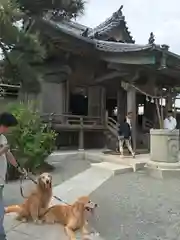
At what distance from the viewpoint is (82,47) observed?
37.4 ft

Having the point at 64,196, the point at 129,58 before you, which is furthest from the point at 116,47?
the point at 64,196

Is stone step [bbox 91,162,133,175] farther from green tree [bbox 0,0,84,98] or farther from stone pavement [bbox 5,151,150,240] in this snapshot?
green tree [bbox 0,0,84,98]

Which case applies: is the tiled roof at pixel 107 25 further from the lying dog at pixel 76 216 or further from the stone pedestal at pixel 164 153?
the lying dog at pixel 76 216

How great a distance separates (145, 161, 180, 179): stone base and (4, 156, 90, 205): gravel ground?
1891 millimetres

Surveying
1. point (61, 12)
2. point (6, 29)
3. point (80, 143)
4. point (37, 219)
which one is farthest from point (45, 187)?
point (80, 143)

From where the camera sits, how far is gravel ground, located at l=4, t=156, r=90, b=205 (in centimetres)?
555

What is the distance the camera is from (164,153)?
8492 millimetres

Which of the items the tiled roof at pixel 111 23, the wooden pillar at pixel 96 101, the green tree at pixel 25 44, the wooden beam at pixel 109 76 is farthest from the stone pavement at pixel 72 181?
the tiled roof at pixel 111 23

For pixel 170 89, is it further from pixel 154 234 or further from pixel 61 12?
pixel 154 234

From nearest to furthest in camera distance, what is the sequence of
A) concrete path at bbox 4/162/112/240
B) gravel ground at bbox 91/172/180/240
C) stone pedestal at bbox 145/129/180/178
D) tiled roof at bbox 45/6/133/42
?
concrete path at bbox 4/162/112/240 → gravel ground at bbox 91/172/180/240 → stone pedestal at bbox 145/129/180/178 → tiled roof at bbox 45/6/133/42

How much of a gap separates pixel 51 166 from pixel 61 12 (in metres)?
4.10

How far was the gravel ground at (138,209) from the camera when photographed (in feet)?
13.5

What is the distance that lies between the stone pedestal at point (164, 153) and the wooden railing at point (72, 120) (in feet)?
13.2

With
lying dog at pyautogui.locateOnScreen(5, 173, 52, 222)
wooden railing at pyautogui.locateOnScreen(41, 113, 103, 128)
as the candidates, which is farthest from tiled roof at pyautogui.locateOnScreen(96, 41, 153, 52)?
lying dog at pyautogui.locateOnScreen(5, 173, 52, 222)
